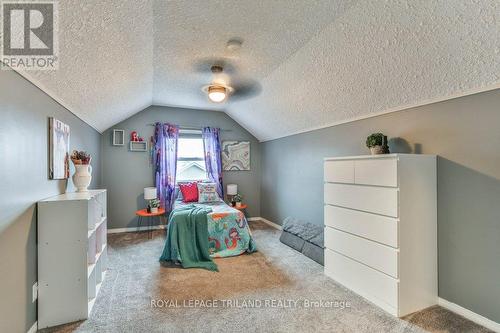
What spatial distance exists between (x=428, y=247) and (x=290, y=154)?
269 centimetres

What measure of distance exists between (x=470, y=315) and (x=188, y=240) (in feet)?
9.31

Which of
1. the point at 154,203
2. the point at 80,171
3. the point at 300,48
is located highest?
the point at 300,48

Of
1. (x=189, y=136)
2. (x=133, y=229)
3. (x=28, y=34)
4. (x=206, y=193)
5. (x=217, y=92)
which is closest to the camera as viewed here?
(x=28, y=34)

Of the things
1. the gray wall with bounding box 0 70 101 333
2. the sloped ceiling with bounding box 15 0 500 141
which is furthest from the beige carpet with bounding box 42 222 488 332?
the sloped ceiling with bounding box 15 0 500 141

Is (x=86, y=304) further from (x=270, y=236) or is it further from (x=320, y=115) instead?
(x=320, y=115)

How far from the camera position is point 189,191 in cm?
466

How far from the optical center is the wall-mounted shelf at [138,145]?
4.75 meters

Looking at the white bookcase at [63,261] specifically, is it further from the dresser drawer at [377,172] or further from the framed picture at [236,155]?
the framed picture at [236,155]

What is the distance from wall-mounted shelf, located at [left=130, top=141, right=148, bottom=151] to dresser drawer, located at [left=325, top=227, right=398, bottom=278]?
12.1 feet

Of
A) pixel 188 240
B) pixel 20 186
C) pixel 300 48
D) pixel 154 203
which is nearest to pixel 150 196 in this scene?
pixel 154 203

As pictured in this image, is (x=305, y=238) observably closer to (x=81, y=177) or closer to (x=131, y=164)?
(x=81, y=177)

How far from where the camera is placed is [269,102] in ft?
12.9

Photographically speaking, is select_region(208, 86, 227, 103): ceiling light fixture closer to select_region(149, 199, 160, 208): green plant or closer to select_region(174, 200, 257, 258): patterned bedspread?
select_region(174, 200, 257, 258): patterned bedspread

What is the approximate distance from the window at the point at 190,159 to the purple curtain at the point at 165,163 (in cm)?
24
